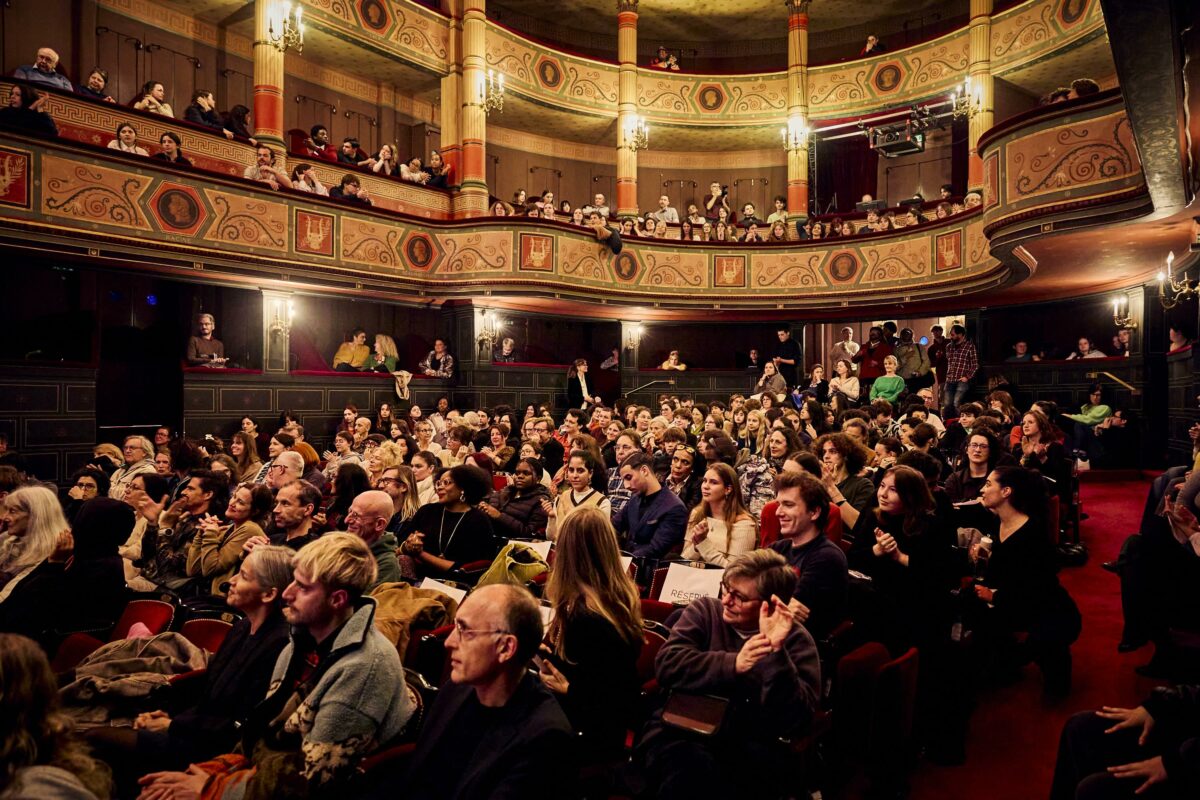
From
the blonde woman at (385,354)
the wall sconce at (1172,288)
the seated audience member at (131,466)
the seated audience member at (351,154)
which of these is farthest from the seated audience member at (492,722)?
the seated audience member at (351,154)

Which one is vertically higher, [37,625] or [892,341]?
[892,341]

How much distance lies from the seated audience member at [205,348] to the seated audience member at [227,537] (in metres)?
6.29

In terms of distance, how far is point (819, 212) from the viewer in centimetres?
1578

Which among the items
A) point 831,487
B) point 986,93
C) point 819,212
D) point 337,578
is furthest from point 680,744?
point 819,212

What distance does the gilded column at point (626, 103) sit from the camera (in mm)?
13875

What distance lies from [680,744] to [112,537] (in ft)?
8.41

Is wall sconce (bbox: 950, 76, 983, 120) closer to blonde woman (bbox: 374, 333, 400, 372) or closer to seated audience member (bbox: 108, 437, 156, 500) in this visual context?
blonde woman (bbox: 374, 333, 400, 372)

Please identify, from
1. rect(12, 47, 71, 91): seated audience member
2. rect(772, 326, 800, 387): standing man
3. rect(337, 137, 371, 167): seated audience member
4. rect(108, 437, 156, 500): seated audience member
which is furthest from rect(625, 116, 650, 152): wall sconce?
rect(108, 437, 156, 500): seated audience member

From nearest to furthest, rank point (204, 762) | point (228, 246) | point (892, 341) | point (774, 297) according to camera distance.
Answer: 1. point (204, 762)
2. point (228, 246)
3. point (892, 341)
4. point (774, 297)

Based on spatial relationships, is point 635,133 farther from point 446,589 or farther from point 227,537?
point 446,589

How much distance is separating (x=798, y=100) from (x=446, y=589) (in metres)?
13.6

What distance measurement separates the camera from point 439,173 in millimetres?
12430

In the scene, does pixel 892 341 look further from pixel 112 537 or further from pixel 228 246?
pixel 112 537

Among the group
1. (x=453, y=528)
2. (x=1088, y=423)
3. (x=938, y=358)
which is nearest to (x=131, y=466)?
(x=453, y=528)
